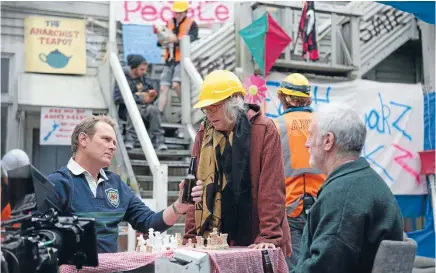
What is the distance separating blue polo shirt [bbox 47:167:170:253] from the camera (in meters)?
3.59

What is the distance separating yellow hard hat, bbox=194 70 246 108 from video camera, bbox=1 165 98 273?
142 cm

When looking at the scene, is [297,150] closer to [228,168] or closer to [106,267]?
[228,168]

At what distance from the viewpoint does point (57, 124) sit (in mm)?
10461

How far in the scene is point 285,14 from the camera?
10125 mm

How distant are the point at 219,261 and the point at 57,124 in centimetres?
779

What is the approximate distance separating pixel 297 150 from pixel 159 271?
2071mm

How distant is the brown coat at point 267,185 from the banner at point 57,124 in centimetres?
702

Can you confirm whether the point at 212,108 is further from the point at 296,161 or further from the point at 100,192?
the point at 296,161

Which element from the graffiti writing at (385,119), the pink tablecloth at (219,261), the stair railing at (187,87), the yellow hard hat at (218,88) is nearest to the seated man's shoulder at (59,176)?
the pink tablecloth at (219,261)

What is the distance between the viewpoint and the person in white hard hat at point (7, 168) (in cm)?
216

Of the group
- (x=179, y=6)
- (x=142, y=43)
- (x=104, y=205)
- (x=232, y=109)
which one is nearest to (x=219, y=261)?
(x=104, y=205)

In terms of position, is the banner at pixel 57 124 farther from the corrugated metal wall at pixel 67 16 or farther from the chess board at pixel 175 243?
the chess board at pixel 175 243

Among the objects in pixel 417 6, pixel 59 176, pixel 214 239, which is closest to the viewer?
pixel 214 239

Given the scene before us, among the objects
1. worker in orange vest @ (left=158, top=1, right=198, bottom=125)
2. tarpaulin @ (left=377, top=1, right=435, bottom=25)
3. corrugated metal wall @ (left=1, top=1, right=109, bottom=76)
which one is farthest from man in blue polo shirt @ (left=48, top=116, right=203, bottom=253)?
corrugated metal wall @ (left=1, top=1, right=109, bottom=76)
